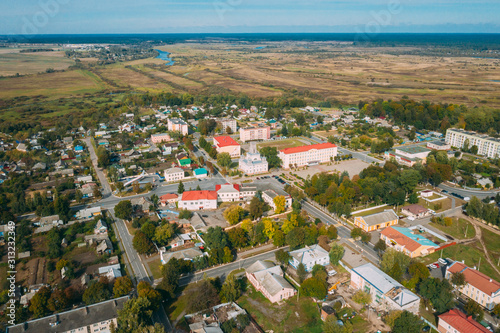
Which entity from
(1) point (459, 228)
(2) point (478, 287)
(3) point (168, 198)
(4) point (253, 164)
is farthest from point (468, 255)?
(3) point (168, 198)

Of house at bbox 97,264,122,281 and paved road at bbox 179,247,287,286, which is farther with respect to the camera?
paved road at bbox 179,247,287,286

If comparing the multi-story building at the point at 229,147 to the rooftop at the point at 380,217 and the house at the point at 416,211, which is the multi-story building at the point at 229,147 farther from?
the house at the point at 416,211

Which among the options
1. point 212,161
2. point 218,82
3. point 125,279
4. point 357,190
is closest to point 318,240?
point 357,190

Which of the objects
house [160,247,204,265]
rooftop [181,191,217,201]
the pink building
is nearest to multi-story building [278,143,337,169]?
rooftop [181,191,217,201]

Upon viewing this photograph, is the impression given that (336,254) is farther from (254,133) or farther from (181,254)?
(254,133)

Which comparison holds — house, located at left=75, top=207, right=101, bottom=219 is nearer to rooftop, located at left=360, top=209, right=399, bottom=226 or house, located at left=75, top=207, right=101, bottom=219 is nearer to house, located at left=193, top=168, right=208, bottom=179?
house, located at left=193, top=168, right=208, bottom=179

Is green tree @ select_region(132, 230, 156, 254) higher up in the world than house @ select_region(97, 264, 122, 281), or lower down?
higher up

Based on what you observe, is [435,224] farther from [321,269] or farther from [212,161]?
[212,161]
